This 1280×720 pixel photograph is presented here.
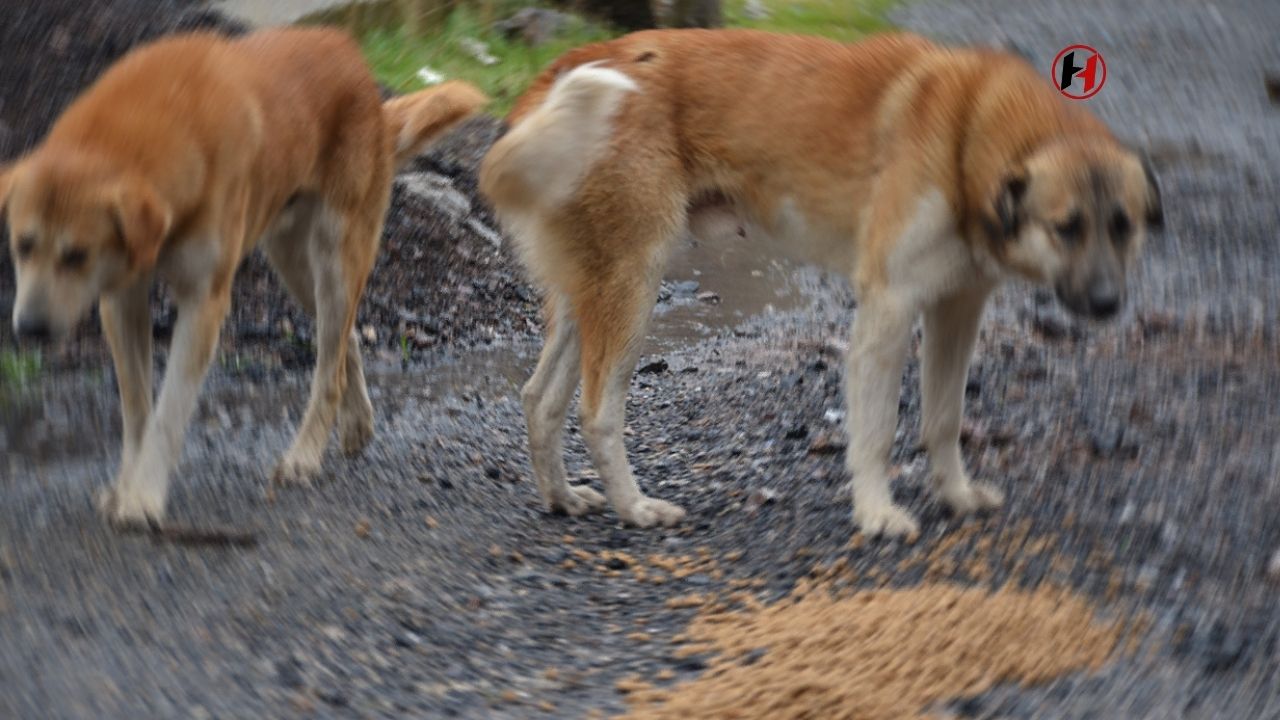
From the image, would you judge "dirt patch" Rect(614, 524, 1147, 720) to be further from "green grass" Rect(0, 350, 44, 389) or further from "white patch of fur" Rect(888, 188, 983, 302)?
"green grass" Rect(0, 350, 44, 389)

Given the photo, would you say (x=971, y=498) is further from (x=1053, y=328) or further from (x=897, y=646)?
(x=1053, y=328)

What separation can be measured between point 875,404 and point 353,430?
235cm

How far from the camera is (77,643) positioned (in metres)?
3.74

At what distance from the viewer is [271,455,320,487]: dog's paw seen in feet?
18.1

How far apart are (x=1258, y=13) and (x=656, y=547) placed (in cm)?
1175

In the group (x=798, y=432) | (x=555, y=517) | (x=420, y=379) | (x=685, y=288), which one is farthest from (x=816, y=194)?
(x=685, y=288)

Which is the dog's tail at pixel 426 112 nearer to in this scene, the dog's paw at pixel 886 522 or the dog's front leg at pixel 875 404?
the dog's front leg at pixel 875 404

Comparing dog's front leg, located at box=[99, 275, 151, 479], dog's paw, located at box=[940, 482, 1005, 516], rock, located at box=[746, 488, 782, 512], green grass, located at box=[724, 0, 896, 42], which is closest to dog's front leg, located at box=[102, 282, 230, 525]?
dog's front leg, located at box=[99, 275, 151, 479]

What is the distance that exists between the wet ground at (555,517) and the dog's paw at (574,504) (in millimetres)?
77

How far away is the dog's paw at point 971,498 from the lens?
16.6 ft

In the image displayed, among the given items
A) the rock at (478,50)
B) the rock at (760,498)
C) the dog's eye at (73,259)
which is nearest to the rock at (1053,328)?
the rock at (760,498)

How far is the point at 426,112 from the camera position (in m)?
6.12

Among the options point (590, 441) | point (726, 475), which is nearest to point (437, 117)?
point (590, 441)

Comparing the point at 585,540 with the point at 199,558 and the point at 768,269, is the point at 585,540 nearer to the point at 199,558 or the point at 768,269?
the point at 199,558
